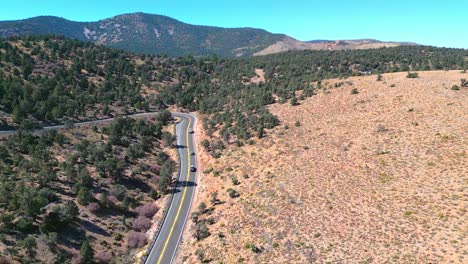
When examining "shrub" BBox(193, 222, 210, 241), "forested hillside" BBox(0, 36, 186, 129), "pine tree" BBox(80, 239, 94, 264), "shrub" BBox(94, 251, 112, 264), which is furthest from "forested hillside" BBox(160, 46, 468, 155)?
"pine tree" BBox(80, 239, 94, 264)

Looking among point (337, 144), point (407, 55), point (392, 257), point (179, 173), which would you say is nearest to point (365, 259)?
point (392, 257)

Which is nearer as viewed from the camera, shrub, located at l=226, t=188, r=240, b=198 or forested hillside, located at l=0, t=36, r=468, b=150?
shrub, located at l=226, t=188, r=240, b=198

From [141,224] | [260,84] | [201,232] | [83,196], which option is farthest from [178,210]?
[260,84]

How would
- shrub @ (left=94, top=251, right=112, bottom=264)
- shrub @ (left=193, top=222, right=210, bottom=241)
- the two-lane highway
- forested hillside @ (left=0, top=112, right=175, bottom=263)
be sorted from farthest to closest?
1. the two-lane highway
2. shrub @ (left=193, top=222, right=210, bottom=241)
3. shrub @ (left=94, top=251, right=112, bottom=264)
4. forested hillside @ (left=0, top=112, right=175, bottom=263)

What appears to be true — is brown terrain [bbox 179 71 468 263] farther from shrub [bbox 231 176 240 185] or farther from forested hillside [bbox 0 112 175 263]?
forested hillside [bbox 0 112 175 263]

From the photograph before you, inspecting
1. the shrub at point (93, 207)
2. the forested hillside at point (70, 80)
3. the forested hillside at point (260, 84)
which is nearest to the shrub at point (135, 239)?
the shrub at point (93, 207)

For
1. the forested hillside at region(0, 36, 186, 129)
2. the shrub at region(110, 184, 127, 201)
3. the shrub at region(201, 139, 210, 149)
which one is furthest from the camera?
the forested hillside at region(0, 36, 186, 129)

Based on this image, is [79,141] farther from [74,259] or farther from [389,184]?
[389,184]
